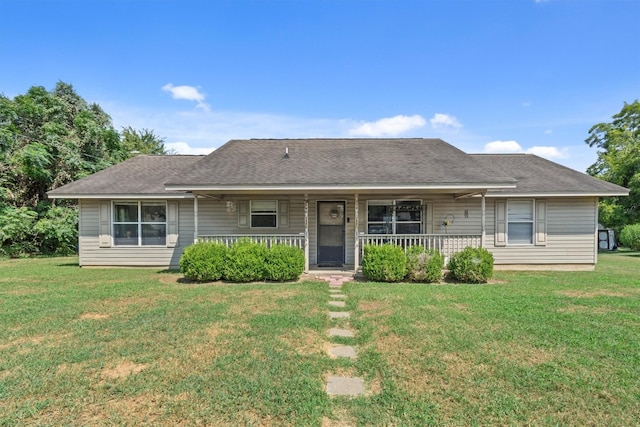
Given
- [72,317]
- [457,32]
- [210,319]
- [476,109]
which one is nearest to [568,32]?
[457,32]

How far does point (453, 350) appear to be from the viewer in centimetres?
362

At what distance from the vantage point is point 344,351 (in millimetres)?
3703

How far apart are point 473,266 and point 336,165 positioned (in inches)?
183

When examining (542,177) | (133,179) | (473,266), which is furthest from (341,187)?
(133,179)

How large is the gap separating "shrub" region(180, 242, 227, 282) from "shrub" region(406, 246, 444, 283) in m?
4.78

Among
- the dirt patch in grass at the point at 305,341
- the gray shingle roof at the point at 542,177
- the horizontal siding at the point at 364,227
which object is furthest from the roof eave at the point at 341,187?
the dirt patch in grass at the point at 305,341

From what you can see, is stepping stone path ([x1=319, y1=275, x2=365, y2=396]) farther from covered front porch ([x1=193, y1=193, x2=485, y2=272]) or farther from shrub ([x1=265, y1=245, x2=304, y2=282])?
covered front porch ([x1=193, y1=193, x2=485, y2=272])

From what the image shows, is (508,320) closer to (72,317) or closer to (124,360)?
(124,360)

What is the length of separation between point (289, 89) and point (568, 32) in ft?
36.1

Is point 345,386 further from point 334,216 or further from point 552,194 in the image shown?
point 552,194

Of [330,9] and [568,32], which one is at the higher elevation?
[330,9]

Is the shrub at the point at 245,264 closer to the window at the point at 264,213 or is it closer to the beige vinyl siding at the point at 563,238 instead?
the window at the point at 264,213

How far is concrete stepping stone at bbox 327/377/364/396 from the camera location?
109 inches

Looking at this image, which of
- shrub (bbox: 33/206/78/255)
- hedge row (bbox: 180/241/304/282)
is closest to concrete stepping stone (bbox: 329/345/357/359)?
hedge row (bbox: 180/241/304/282)
